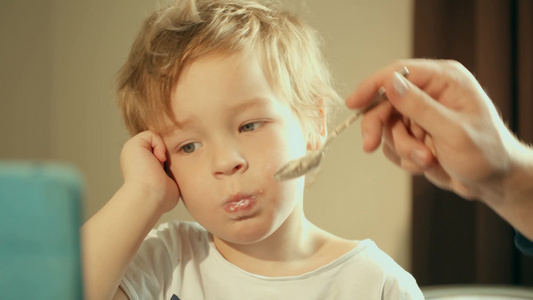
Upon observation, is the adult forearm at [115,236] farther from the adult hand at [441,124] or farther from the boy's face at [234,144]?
the adult hand at [441,124]

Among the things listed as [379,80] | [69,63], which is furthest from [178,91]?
[69,63]

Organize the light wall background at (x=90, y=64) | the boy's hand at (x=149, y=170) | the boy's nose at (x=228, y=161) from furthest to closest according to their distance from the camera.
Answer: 1. the light wall background at (x=90, y=64)
2. the boy's hand at (x=149, y=170)
3. the boy's nose at (x=228, y=161)


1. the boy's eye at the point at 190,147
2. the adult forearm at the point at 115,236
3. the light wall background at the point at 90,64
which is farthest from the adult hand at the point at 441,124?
the light wall background at the point at 90,64

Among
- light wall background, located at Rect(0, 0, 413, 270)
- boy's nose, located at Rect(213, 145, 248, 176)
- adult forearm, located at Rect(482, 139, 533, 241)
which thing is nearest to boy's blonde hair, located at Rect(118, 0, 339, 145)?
boy's nose, located at Rect(213, 145, 248, 176)

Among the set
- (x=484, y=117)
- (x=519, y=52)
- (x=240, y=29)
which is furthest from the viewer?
(x=519, y=52)

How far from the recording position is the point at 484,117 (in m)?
0.74

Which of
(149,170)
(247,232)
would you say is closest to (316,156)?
(247,232)

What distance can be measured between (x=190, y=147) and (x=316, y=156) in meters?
0.29

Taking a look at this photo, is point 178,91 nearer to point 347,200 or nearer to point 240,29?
point 240,29

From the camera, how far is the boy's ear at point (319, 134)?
1.04 metres

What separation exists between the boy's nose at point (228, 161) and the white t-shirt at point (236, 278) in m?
0.23

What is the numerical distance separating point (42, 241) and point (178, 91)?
67 cm

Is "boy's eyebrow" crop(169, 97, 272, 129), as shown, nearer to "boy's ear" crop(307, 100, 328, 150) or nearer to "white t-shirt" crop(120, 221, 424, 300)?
"boy's ear" crop(307, 100, 328, 150)

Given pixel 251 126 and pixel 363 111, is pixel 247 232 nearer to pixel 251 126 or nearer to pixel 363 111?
pixel 251 126
